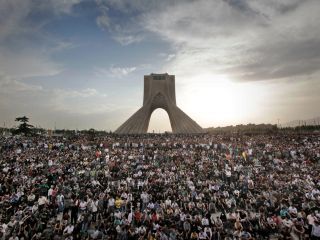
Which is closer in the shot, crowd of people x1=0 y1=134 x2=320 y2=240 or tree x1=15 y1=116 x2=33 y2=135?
crowd of people x1=0 y1=134 x2=320 y2=240

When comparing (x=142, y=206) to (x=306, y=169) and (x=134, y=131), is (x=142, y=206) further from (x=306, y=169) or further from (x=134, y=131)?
(x=134, y=131)

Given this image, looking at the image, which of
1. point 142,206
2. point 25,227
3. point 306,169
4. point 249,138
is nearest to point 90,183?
point 142,206

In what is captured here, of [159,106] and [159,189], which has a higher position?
[159,106]

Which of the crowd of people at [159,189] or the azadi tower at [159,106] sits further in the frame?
the azadi tower at [159,106]

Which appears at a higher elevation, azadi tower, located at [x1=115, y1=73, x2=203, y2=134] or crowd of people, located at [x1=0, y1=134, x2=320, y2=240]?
azadi tower, located at [x1=115, y1=73, x2=203, y2=134]

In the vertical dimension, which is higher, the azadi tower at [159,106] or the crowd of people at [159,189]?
the azadi tower at [159,106]

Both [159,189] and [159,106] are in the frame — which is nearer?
[159,189]
